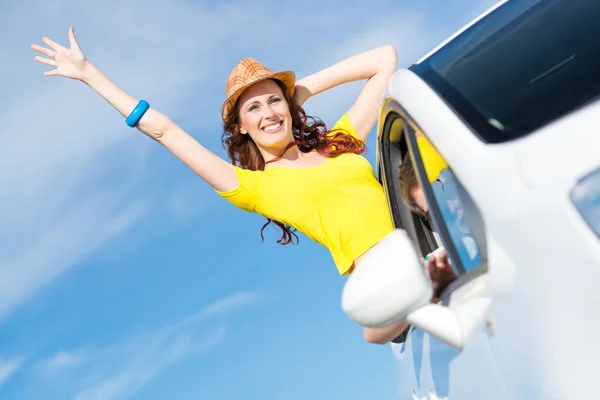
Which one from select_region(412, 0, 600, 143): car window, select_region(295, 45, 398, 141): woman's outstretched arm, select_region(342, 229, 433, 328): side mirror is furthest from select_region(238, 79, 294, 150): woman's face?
select_region(342, 229, 433, 328): side mirror

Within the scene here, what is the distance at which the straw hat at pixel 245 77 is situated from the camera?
4363 mm

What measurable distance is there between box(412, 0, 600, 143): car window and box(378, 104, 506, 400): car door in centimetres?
18

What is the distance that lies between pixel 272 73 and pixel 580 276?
9.77ft

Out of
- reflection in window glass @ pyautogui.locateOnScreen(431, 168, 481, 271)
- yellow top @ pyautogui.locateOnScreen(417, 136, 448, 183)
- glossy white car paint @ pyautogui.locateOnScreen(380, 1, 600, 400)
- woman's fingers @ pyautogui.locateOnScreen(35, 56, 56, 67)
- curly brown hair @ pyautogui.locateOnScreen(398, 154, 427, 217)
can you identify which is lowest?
glossy white car paint @ pyautogui.locateOnScreen(380, 1, 600, 400)

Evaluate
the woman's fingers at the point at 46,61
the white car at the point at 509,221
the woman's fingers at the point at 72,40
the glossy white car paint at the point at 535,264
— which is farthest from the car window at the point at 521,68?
the woman's fingers at the point at 46,61

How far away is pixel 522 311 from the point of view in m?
1.87

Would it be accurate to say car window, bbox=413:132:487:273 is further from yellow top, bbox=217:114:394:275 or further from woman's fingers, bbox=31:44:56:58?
woman's fingers, bbox=31:44:56:58

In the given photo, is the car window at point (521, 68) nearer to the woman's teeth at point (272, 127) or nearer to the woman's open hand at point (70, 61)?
the woman's teeth at point (272, 127)

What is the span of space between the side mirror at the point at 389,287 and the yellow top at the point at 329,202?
5.87ft

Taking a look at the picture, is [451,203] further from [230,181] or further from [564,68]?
[230,181]

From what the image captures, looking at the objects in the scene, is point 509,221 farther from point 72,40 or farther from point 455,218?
point 72,40

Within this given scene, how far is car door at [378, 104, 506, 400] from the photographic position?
206 cm

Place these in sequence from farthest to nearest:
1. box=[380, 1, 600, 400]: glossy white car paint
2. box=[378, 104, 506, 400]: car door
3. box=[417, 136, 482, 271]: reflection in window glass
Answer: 1. box=[417, 136, 482, 271]: reflection in window glass
2. box=[378, 104, 506, 400]: car door
3. box=[380, 1, 600, 400]: glossy white car paint

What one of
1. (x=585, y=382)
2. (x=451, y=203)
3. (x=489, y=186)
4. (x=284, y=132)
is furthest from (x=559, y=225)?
(x=284, y=132)
